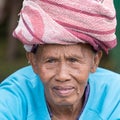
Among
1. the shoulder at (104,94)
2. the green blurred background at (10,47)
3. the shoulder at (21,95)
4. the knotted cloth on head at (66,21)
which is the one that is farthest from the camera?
the green blurred background at (10,47)

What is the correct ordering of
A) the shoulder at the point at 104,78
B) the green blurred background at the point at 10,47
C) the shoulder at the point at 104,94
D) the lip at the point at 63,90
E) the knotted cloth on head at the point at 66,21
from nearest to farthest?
the knotted cloth on head at the point at 66,21, the lip at the point at 63,90, the shoulder at the point at 104,94, the shoulder at the point at 104,78, the green blurred background at the point at 10,47

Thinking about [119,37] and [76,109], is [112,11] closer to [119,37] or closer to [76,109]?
[76,109]

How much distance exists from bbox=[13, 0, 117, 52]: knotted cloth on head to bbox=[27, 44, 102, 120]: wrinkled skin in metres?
0.09

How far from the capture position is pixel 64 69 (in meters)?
5.70

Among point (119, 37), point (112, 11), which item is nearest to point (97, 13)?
point (112, 11)

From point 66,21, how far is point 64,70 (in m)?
0.35

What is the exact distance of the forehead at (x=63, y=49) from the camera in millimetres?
5711

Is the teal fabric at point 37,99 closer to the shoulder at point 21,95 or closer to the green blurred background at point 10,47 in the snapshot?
the shoulder at point 21,95

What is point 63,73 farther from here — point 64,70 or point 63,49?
point 63,49

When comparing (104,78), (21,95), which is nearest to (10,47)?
(104,78)

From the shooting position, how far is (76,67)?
19.0 ft

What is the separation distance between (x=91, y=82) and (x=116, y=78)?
0.22 metres

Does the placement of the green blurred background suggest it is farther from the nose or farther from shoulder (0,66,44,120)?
the nose

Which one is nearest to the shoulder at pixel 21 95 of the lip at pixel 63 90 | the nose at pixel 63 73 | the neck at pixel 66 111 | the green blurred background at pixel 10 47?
the neck at pixel 66 111
